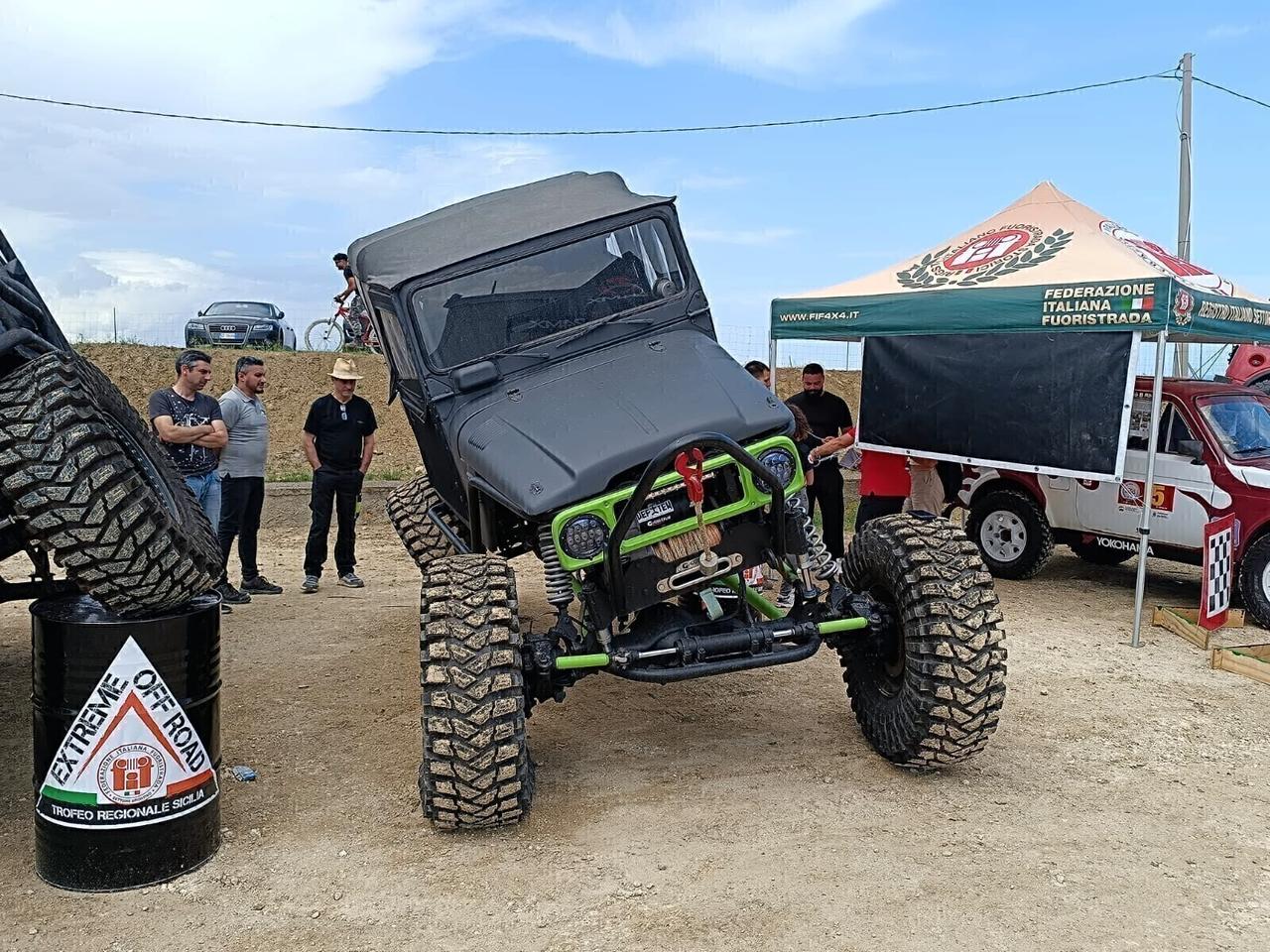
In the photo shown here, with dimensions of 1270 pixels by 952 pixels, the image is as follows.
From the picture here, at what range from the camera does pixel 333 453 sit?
855 cm

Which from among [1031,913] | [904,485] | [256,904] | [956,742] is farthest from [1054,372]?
[256,904]

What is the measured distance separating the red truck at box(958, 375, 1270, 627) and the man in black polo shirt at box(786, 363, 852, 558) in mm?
1580

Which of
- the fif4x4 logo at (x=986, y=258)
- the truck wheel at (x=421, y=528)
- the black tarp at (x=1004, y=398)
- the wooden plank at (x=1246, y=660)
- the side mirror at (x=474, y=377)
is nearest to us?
the side mirror at (x=474, y=377)

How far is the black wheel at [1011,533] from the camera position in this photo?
9.18 m

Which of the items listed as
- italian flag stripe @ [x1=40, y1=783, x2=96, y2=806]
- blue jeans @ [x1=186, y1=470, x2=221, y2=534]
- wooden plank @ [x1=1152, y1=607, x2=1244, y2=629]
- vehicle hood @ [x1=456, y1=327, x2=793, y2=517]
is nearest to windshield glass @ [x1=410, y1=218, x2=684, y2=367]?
vehicle hood @ [x1=456, y1=327, x2=793, y2=517]

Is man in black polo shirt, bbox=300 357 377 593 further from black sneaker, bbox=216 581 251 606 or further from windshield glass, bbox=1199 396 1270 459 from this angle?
windshield glass, bbox=1199 396 1270 459

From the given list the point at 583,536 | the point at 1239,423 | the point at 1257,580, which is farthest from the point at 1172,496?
the point at 583,536

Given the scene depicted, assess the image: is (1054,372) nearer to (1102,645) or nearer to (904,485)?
(904,485)

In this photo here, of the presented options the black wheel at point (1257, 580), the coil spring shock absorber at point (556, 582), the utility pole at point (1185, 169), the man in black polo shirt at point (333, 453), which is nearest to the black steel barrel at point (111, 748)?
the coil spring shock absorber at point (556, 582)

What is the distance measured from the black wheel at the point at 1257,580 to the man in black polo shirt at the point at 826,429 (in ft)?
9.53

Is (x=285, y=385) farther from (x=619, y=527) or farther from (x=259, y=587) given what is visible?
(x=619, y=527)

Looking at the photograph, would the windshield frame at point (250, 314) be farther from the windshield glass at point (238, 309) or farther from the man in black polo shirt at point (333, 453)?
the man in black polo shirt at point (333, 453)

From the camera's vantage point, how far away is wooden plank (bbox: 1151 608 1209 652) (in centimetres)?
718

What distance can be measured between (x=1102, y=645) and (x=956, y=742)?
3.33m
